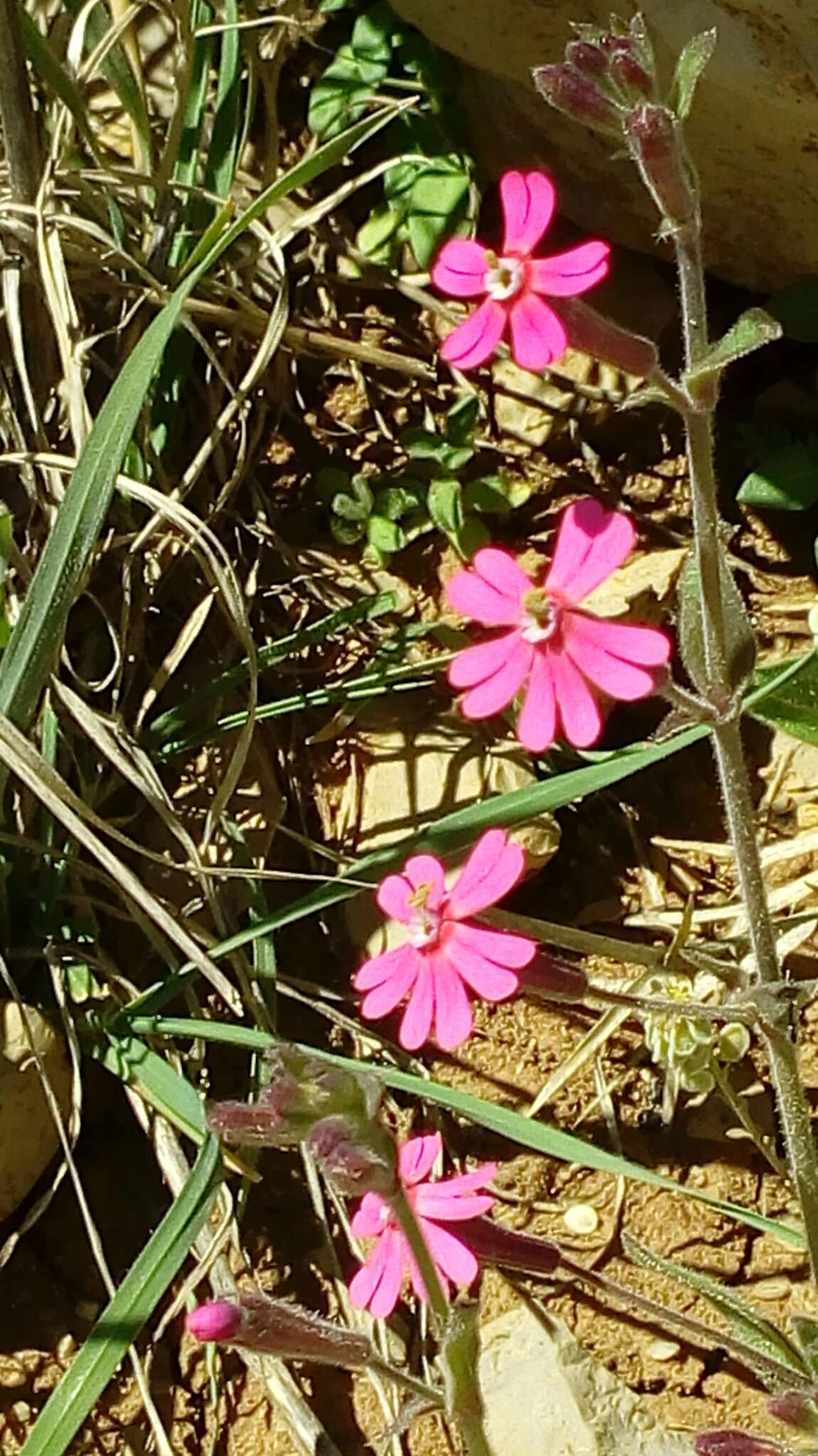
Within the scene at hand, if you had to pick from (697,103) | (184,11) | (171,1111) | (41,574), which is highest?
(184,11)

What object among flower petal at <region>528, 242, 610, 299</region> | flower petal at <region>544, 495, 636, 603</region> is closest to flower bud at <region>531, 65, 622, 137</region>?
flower petal at <region>528, 242, 610, 299</region>

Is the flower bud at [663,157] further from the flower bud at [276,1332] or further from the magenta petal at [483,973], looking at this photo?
the flower bud at [276,1332]

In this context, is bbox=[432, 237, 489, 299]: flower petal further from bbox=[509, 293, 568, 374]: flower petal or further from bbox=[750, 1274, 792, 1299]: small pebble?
bbox=[750, 1274, 792, 1299]: small pebble

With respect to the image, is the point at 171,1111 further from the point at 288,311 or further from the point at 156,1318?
the point at 288,311

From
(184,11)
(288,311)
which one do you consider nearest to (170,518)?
(288,311)

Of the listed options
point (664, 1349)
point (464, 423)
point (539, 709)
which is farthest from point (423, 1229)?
point (464, 423)
